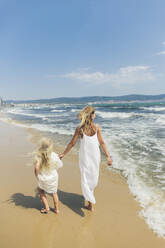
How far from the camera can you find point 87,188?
3.19 metres

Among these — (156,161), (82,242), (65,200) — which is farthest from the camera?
(156,161)

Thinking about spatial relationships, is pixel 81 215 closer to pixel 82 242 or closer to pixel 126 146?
pixel 82 242

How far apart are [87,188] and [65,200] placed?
0.77 meters

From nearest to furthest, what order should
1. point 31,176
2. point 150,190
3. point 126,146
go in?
Answer: point 150,190 < point 31,176 < point 126,146

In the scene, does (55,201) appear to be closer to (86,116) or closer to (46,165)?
(46,165)

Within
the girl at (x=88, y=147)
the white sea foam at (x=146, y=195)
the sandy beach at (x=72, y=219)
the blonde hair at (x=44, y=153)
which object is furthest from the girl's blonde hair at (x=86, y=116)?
the white sea foam at (x=146, y=195)

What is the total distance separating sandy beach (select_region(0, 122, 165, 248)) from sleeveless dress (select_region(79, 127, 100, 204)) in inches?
17.5

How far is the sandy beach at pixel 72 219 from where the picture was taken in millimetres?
2594

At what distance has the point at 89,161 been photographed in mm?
3113

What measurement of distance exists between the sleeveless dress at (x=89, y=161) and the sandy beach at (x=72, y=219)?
44 centimetres

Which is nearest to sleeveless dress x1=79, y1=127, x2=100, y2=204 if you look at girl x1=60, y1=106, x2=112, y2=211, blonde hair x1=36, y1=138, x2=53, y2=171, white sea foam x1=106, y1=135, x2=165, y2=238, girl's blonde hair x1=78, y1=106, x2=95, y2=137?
girl x1=60, y1=106, x2=112, y2=211

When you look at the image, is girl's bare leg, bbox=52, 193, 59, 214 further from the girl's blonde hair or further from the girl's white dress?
the girl's blonde hair

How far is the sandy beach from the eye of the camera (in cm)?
259

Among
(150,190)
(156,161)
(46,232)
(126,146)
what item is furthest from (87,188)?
(126,146)
